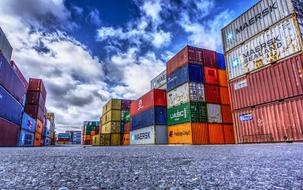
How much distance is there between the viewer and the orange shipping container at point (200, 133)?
757 inches

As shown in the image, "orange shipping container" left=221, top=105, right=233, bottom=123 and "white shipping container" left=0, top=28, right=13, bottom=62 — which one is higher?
"white shipping container" left=0, top=28, right=13, bottom=62

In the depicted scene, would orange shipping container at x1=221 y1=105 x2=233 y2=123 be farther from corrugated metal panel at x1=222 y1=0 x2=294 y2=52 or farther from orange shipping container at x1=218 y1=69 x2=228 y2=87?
corrugated metal panel at x1=222 y1=0 x2=294 y2=52

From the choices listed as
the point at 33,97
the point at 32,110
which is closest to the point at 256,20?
the point at 33,97

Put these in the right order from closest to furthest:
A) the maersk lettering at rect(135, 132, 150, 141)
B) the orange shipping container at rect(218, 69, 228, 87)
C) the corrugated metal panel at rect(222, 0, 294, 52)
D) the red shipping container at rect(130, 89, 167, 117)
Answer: the corrugated metal panel at rect(222, 0, 294, 52) < the orange shipping container at rect(218, 69, 228, 87) < the red shipping container at rect(130, 89, 167, 117) < the maersk lettering at rect(135, 132, 150, 141)

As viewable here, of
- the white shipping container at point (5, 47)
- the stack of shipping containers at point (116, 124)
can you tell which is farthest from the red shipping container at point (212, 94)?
the stack of shipping containers at point (116, 124)

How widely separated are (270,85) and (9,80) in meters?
28.3

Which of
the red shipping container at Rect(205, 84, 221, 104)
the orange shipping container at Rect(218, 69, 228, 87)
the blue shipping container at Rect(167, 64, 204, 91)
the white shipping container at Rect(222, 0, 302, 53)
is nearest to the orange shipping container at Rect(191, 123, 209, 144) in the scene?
the red shipping container at Rect(205, 84, 221, 104)

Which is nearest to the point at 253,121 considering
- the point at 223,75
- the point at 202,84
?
the point at 202,84

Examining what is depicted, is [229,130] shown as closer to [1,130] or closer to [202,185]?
[202,185]

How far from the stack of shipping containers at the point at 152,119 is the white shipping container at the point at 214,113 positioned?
25.0 ft

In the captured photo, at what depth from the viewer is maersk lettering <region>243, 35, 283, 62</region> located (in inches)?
555

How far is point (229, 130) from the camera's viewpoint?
2092 cm

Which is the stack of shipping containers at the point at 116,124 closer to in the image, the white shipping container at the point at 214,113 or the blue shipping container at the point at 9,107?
the blue shipping container at the point at 9,107

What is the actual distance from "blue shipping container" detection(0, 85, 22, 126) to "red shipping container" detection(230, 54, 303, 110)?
25.0 metres
